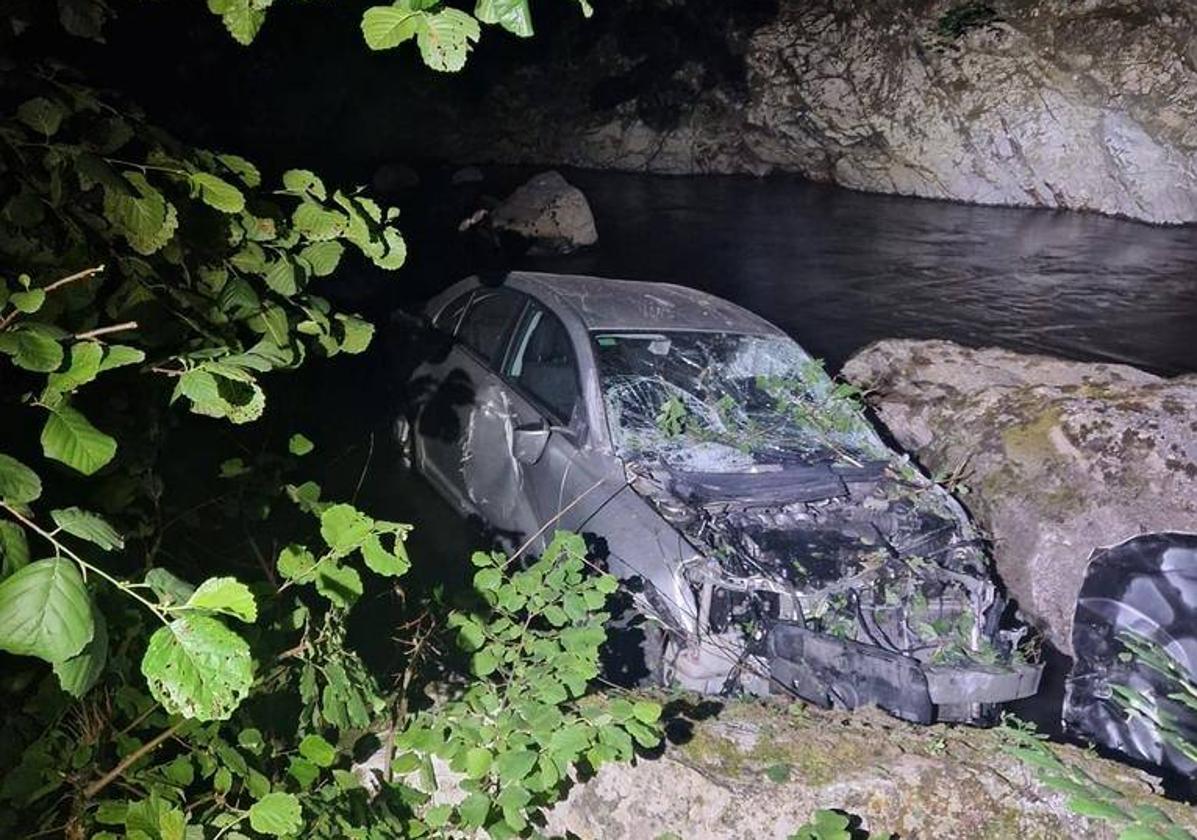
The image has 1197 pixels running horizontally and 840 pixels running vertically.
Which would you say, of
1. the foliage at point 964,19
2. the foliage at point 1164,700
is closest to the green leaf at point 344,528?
the foliage at point 1164,700

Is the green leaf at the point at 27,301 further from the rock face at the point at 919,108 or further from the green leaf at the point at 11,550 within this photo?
the rock face at the point at 919,108

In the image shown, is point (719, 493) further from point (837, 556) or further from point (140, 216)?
point (140, 216)

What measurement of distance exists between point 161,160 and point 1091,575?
407 cm

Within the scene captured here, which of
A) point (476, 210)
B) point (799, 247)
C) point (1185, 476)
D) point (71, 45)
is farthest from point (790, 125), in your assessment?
point (71, 45)

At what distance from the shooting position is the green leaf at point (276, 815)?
1891 millimetres

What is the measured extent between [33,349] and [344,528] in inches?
32.4

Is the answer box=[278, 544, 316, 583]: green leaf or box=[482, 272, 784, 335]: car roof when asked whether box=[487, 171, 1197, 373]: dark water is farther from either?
box=[278, 544, 316, 583]: green leaf

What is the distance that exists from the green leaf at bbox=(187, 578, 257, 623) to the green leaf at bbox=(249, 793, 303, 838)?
0.77m

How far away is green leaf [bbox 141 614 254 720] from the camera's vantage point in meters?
1.31

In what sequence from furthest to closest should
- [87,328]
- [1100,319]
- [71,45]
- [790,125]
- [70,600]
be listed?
1. [790,125]
2. [1100,319]
3. [71,45]
4. [87,328]
5. [70,600]

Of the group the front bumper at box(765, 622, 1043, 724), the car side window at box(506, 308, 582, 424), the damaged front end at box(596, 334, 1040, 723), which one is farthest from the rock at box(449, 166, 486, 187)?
the front bumper at box(765, 622, 1043, 724)

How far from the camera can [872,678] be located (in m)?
3.64

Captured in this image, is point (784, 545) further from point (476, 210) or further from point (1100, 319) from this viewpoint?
point (476, 210)

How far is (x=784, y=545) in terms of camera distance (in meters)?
3.98
